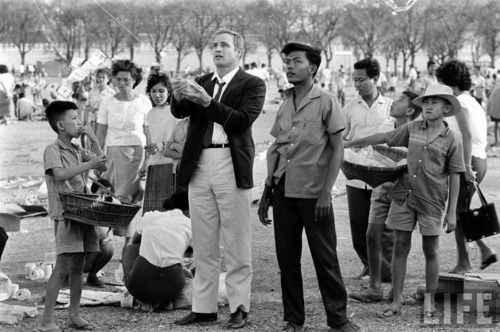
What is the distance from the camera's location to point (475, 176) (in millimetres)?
7484

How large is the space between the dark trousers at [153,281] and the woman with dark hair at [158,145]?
1.54m

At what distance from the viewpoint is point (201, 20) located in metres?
56.3

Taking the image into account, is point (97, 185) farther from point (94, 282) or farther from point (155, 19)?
point (155, 19)

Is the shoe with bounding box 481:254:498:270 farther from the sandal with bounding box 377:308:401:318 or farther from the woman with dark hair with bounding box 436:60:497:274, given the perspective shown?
the sandal with bounding box 377:308:401:318

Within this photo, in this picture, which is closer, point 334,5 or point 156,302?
point 156,302

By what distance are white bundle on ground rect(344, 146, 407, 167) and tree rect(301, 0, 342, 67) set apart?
168 feet

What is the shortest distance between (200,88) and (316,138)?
2.67 ft

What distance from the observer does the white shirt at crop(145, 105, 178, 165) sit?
816 centimetres

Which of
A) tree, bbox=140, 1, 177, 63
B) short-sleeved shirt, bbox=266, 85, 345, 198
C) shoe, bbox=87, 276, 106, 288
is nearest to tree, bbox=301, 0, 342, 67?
tree, bbox=140, 1, 177, 63

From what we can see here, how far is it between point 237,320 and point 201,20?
5129 cm

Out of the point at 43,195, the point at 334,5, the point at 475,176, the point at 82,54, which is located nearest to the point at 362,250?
the point at 475,176

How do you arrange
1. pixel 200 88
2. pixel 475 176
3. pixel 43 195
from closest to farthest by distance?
1. pixel 200 88
2. pixel 475 176
3. pixel 43 195

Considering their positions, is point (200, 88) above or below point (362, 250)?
above

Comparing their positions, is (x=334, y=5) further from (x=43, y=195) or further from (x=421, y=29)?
(x=43, y=195)
